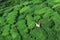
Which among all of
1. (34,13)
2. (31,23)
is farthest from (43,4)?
(31,23)

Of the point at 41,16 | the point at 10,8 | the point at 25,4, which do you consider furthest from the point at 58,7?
the point at 10,8

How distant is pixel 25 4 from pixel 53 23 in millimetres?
2540

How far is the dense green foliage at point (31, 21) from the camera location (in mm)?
9109

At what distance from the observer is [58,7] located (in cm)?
981

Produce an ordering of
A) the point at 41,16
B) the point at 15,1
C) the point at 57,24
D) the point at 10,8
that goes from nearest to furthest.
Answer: the point at 57,24
the point at 41,16
the point at 10,8
the point at 15,1

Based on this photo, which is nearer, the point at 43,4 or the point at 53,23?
the point at 53,23

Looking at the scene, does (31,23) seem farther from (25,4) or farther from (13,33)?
(25,4)

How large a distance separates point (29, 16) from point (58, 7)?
1430 mm

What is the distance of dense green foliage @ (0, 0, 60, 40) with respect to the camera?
911 centimetres

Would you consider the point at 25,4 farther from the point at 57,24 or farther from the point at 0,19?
the point at 57,24

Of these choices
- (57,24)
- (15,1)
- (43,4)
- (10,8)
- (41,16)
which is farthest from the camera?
(15,1)

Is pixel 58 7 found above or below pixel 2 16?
above

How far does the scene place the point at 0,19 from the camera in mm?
10758

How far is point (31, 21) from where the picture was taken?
969 cm
